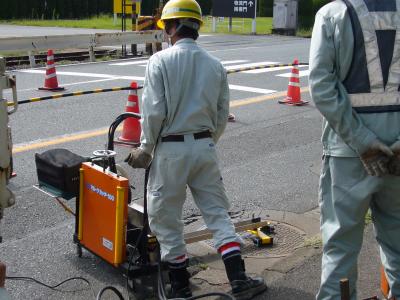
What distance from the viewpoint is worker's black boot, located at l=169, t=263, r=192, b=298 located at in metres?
3.93

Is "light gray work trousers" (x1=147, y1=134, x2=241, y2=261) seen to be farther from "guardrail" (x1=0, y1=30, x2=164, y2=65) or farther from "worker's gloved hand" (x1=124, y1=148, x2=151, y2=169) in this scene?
"guardrail" (x1=0, y1=30, x2=164, y2=65)

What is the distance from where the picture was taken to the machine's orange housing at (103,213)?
13.3 ft

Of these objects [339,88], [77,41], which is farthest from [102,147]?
[77,41]

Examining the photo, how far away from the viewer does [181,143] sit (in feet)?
12.7

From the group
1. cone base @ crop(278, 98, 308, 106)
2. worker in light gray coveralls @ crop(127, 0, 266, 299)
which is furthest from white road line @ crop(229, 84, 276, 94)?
Result: worker in light gray coveralls @ crop(127, 0, 266, 299)

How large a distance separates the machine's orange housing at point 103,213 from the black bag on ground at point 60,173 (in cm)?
7

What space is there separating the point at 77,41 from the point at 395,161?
15585 mm

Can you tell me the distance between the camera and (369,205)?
130 inches

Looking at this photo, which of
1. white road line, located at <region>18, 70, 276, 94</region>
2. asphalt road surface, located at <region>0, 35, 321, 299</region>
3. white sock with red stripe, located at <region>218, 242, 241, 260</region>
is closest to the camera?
white sock with red stripe, located at <region>218, 242, 241, 260</region>

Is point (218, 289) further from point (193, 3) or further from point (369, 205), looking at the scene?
point (193, 3)

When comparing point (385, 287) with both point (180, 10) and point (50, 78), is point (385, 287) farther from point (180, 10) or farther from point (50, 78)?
point (50, 78)

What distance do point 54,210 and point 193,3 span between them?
2651 mm

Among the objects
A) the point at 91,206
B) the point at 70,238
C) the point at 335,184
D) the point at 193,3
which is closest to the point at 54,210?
the point at 70,238

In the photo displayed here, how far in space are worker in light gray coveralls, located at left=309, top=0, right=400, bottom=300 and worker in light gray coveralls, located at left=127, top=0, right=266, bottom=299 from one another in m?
0.88
